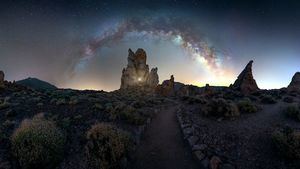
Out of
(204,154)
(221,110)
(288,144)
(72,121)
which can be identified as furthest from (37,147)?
(221,110)

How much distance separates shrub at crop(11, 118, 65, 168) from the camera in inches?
323

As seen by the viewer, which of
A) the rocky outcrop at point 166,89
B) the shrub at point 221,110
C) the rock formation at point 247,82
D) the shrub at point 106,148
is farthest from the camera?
the rocky outcrop at point 166,89

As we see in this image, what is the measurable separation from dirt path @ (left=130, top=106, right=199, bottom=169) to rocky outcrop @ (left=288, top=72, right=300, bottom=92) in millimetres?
35858

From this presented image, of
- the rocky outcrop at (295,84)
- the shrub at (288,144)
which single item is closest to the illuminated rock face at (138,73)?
the rocky outcrop at (295,84)

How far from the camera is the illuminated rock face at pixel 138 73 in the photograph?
98688mm

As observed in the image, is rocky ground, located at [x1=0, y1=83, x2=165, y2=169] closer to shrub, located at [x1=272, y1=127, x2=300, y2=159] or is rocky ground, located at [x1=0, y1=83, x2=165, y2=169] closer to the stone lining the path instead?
the stone lining the path

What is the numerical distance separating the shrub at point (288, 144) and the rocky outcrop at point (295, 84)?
3554 cm

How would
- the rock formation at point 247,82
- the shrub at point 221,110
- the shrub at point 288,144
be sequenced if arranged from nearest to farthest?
the shrub at point 288,144, the shrub at point 221,110, the rock formation at point 247,82

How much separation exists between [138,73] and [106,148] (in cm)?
9322

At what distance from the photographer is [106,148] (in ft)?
28.2

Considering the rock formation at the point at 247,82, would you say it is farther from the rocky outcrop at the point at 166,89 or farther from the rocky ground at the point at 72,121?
the rocky outcrop at the point at 166,89

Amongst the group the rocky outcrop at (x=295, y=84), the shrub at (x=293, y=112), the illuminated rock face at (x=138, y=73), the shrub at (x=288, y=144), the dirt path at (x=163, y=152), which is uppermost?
the illuminated rock face at (x=138, y=73)

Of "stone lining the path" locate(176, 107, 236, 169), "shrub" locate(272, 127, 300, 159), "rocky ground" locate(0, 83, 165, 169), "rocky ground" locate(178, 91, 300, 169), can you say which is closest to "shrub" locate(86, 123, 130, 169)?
"rocky ground" locate(0, 83, 165, 169)

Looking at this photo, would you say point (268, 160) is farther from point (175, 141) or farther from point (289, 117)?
point (289, 117)
